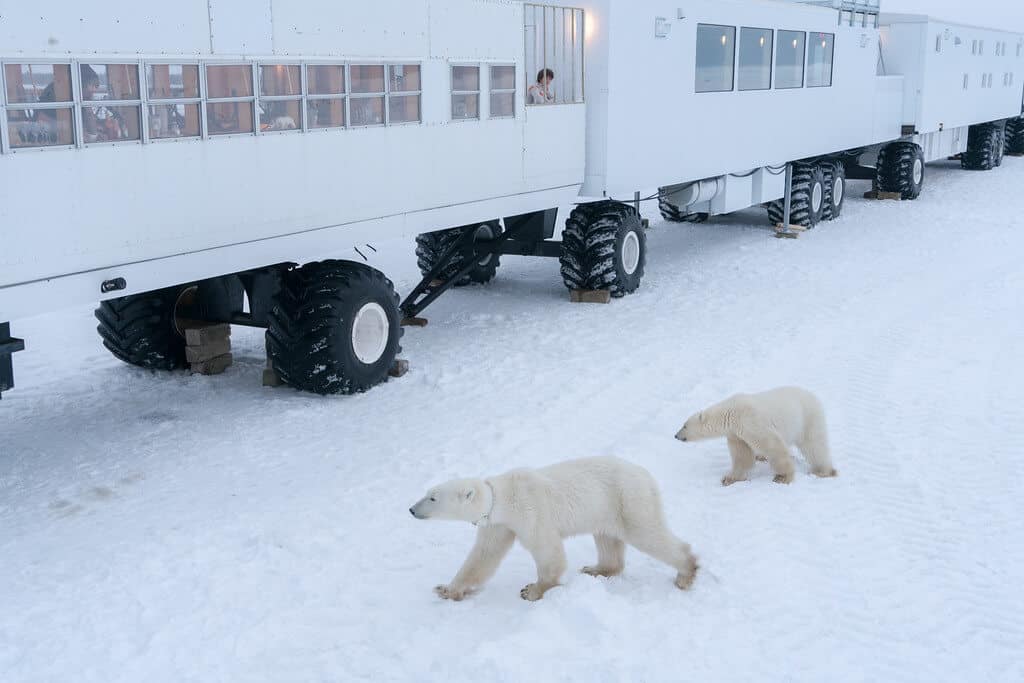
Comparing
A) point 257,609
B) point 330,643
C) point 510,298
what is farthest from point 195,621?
point 510,298

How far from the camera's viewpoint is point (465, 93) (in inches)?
364

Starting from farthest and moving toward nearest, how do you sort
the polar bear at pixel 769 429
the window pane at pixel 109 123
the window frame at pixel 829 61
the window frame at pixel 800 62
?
A: 1. the window frame at pixel 829 61
2. the window frame at pixel 800 62
3. the polar bear at pixel 769 429
4. the window pane at pixel 109 123

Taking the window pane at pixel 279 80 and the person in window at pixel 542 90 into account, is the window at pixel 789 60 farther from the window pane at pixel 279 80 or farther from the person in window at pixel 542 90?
the window pane at pixel 279 80

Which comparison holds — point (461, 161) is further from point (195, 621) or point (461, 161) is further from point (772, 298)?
point (195, 621)

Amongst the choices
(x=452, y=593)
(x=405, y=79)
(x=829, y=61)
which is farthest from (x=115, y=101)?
(x=829, y=61)

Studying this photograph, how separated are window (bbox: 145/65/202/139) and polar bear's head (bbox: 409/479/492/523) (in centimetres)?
333

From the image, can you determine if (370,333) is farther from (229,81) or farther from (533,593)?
(533,593)

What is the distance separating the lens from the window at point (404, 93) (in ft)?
27.7

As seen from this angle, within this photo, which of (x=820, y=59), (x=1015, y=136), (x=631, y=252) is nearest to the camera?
(x=631, y=252)

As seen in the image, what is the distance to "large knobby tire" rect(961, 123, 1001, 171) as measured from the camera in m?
25.7

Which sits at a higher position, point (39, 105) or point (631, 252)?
point (39, 105)

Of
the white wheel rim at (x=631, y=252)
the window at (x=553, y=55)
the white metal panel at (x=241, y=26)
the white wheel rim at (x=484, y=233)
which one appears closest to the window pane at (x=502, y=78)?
the window at (x=553, y=55)

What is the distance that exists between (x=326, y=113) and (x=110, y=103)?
184 centimetres

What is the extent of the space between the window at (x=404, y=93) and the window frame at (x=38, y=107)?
2751 mm
